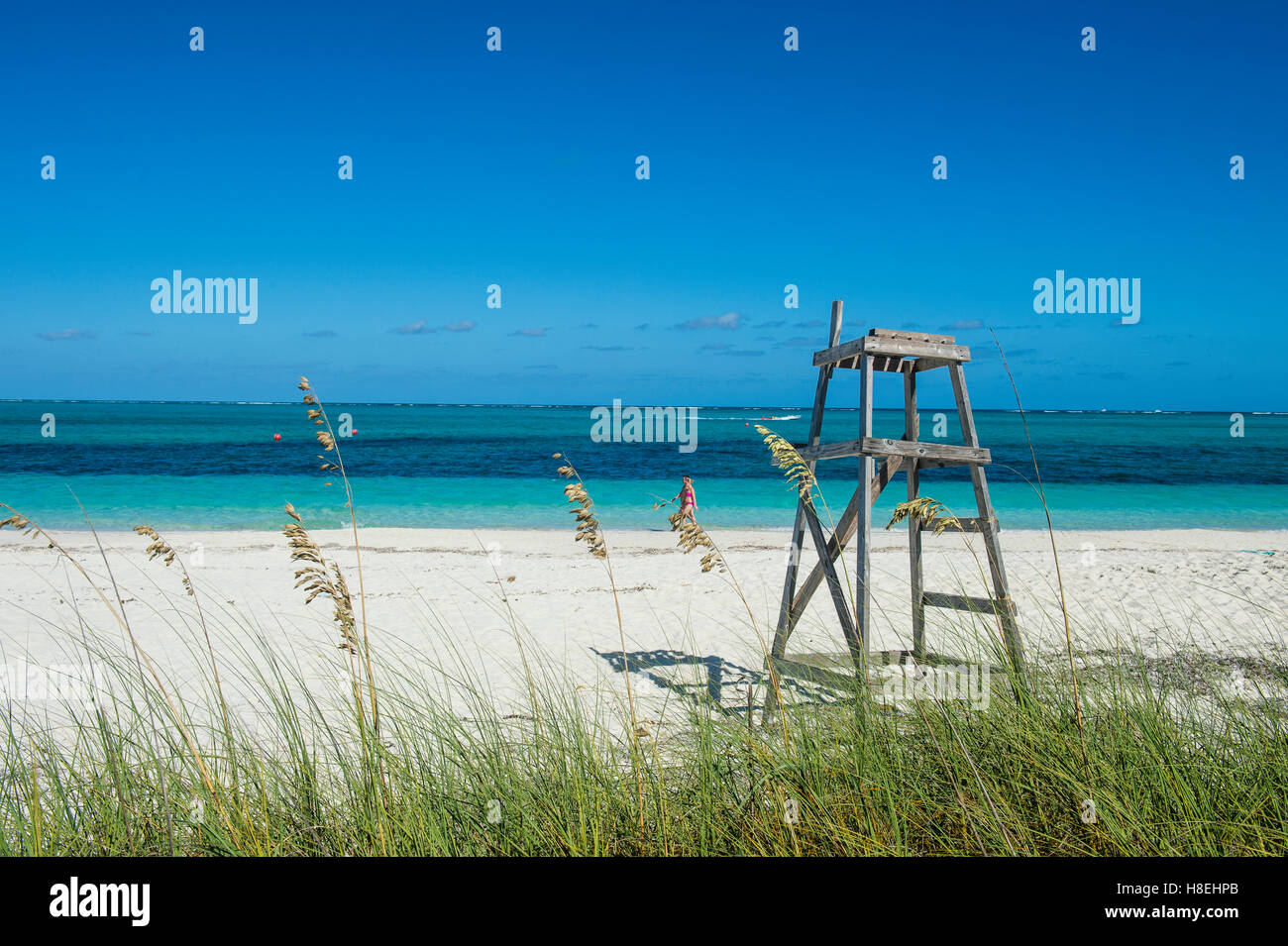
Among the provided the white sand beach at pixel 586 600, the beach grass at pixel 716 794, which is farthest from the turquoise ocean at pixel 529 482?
the beach grass at pixel 716 794

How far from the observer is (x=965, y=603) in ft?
13.1

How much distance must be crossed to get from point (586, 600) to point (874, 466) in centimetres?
591

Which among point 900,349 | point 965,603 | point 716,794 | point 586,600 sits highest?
point 900,349

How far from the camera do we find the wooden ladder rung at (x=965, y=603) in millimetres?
3734

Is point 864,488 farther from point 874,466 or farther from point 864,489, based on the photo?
point 874,466

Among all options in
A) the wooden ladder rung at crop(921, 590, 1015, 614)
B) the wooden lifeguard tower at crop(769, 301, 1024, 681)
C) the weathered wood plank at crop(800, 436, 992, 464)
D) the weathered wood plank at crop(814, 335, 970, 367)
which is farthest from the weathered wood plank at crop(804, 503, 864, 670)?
the weathered wood plank at crop(814, 335, 970, 367)

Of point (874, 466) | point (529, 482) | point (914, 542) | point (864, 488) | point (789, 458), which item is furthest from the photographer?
point (529, 482)

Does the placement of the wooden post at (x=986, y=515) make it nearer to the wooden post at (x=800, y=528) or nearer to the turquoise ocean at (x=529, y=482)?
the wooden post at (x=800, y=528)

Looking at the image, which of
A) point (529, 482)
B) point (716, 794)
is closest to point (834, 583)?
point (716, 794)

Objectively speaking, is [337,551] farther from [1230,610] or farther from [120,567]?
[1230,610]
